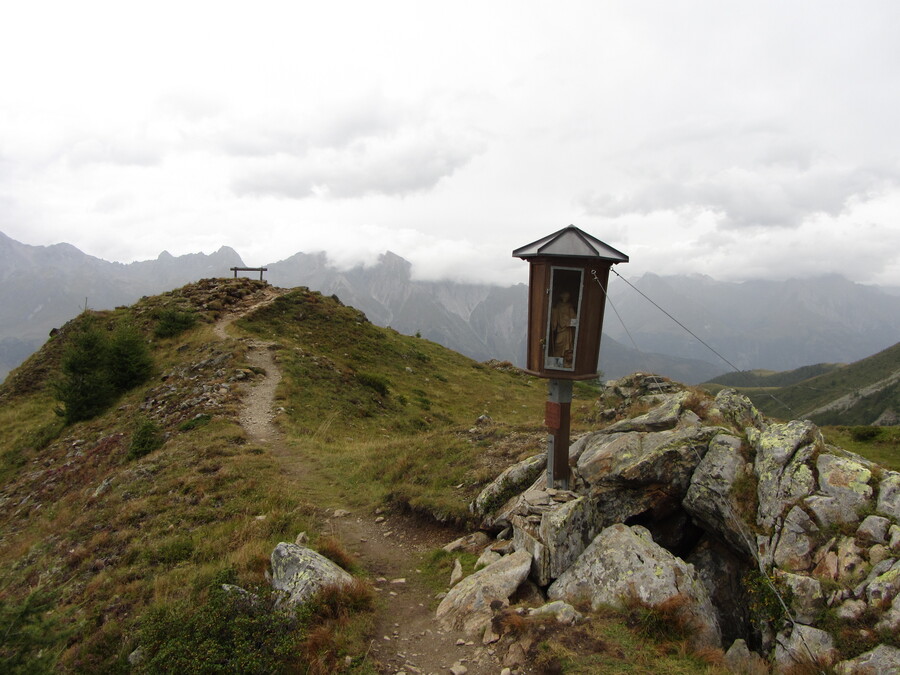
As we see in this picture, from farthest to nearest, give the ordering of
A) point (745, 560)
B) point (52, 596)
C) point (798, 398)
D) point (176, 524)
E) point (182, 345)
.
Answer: point (798, 398), point (182, 345), point (176, 524), point (745, 560), point (52, 596)

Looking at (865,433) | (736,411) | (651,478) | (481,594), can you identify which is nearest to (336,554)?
(481,594)

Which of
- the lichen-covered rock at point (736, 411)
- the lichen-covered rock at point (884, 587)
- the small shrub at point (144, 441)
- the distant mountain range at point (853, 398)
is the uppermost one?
the lichen-covered rock at point (736, 411)

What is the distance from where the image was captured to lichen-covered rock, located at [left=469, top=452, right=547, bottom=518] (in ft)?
36.9

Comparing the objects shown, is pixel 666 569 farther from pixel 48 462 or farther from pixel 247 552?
pixel 48 462

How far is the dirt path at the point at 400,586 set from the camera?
21.9 feet

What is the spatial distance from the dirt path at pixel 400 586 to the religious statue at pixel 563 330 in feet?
17.4

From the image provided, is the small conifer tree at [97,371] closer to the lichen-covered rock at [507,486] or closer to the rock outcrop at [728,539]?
the lichen-covered rock at [507,486]

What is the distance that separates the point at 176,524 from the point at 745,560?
40.6ft

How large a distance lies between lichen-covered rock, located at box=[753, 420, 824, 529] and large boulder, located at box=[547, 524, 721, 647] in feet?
5.76

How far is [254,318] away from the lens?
37.0 meters

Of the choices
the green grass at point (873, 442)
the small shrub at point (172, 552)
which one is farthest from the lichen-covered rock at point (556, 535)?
the green grass at point (873, 442)

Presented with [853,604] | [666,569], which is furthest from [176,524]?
[853,604]

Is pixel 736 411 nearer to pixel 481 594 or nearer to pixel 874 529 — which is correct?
pixel 874 529

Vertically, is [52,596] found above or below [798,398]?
above
